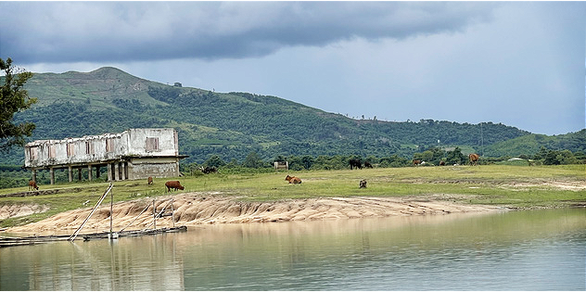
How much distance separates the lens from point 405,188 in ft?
169

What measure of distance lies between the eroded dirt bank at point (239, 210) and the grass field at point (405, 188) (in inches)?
56.9

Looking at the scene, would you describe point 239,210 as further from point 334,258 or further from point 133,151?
point 133,151

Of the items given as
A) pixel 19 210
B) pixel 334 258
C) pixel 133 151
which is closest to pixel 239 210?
pixel 19 210

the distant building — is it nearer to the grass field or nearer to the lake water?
the grass field

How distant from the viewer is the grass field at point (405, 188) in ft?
159

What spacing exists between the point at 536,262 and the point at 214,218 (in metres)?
22.9

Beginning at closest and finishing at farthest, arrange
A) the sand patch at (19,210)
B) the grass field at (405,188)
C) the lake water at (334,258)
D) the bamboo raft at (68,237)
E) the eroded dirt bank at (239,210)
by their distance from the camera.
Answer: the lake water at (334,258) → the bamboo raft at (68,237) → the eroded dirt bank at (239,210) → the grass field at (405,188) → the sand patch at (19,210)

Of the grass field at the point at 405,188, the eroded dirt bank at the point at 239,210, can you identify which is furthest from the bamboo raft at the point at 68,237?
the grass field at the point at 405,188

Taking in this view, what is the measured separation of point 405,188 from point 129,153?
103 feet

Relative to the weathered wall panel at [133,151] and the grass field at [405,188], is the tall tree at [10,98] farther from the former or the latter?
the weathered wall panel at [133,151]

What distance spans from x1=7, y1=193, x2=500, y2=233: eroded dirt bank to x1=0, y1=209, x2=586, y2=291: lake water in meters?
2.17

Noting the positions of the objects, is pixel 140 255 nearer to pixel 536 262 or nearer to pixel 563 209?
pixel 536 262

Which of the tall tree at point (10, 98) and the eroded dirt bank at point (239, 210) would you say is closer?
the eroded dirt bank at point (239, 210)

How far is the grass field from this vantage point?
48406 mm
